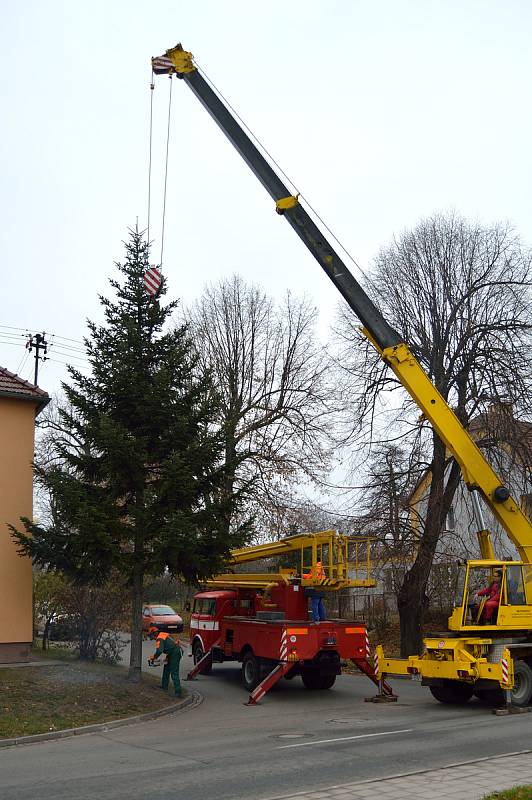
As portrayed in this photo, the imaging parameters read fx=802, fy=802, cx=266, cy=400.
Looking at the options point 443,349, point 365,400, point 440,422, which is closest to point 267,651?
point 440,422

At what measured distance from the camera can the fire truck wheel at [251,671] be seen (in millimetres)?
18375

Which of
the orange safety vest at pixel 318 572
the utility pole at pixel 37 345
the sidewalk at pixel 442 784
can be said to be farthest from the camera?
the utility pole at pixel 37 345

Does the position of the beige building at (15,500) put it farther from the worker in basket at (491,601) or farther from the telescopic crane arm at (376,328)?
the worker in basket at (491,601)

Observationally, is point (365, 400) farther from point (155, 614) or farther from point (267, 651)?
point (155, 614)

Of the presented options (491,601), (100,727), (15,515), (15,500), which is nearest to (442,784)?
(100,727)

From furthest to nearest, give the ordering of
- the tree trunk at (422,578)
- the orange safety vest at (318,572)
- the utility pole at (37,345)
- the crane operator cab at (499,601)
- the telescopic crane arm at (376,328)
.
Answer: the utility pole at (37,345), the tree trunk at (422,578), the orange safety vest at (318,572), the telescopic crane arm at (376,328), the crane operator cab at (499,601)

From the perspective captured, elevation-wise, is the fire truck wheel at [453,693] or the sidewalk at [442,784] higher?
the sidewalk at [442,784]

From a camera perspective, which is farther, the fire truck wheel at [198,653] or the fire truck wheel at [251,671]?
the fire truck wheel at [198,653]

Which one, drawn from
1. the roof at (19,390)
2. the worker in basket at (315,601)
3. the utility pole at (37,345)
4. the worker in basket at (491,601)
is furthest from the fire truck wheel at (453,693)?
the utility pole at (37,345)

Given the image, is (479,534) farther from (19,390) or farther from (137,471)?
(19,390)

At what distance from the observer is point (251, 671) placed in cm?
1866

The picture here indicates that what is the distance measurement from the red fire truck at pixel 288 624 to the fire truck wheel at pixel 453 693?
1.20m

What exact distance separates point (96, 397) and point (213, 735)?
789cm

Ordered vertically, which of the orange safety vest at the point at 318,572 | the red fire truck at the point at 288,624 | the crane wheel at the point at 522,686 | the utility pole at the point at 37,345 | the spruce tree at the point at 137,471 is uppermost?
the utility pole at the point at 37,345
